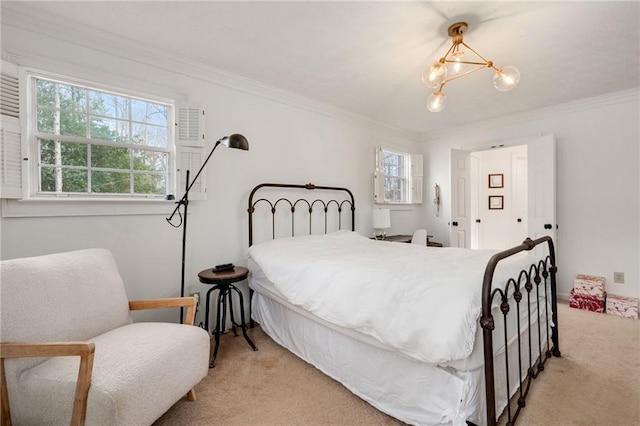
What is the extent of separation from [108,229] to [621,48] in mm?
4384

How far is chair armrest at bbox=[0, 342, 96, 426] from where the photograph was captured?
1.16m

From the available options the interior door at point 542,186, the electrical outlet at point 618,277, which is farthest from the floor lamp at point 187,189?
the electrical outlet at point 618,277

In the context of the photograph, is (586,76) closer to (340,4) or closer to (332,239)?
(340,4)

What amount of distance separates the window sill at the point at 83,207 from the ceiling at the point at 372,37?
4.12 ft

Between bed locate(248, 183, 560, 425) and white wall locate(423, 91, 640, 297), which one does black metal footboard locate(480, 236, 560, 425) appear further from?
white wall locate(423, 91, 640, 297)

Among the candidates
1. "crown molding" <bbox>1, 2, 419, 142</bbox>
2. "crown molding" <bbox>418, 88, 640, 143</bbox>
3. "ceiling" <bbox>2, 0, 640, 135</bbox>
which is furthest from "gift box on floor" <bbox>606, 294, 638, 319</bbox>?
"crown molding" <bbox>1, 2, 419, 142</bbox>

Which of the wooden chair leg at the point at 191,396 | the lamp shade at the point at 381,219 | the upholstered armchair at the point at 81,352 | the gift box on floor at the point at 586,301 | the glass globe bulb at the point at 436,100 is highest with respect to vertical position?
the glass globe bulb at the point at 436,100

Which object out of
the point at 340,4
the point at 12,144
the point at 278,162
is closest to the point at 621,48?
the point at 340,4

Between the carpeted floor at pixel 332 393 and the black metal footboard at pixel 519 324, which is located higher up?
the black metal footboard at pixel 519 324

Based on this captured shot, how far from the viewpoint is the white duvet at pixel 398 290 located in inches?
52.0

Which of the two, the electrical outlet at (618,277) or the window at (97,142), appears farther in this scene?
the electrical outlet at (618,277)

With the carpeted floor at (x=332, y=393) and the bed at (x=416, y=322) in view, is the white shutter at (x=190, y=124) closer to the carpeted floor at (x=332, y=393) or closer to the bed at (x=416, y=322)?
the bed at (x=416, y=322)

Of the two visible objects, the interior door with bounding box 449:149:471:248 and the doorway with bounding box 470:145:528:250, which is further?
the doorway with bounding box 470:145:528:250

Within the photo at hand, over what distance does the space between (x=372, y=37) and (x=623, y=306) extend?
386 centimetres
